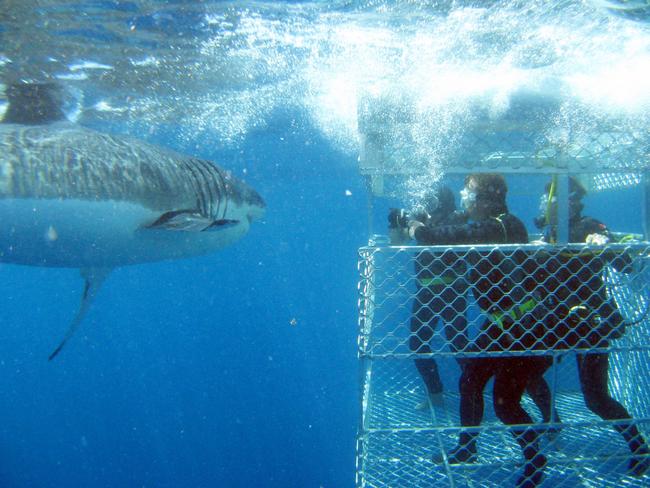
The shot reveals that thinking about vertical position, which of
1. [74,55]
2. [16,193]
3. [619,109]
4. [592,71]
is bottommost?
[16,193]

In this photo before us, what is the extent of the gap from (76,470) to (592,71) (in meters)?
22.7

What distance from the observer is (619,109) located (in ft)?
21.6

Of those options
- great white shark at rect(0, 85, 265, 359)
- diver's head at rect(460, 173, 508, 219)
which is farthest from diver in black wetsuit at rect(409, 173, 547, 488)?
great white shark at rect(0, 85, 265, 359)

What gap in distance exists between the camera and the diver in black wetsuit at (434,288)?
4.51 metres

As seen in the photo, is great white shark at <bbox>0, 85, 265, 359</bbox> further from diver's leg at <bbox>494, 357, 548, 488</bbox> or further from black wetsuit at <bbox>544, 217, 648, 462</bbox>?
black wetsuit at <bbox>544, 217, 648, 462</bbox>

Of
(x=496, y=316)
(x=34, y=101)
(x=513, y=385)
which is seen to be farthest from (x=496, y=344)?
(x=34, y=101)

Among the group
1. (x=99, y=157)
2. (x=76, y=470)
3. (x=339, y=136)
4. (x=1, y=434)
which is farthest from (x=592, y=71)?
(x=1, y=434)

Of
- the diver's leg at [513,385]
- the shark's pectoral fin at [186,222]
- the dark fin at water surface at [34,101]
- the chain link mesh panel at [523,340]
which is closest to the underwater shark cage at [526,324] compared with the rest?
the chain link mesh panel at [523,340]

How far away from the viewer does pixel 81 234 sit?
4.46m

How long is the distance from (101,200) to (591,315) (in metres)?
4.50

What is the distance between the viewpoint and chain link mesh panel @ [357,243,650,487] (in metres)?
3.15

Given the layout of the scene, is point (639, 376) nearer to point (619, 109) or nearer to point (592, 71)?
point (619, 109)

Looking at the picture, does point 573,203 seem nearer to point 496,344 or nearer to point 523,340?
point 523,340

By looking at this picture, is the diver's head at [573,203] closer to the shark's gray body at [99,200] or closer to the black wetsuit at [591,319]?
the black wetsuit at [591,319]
